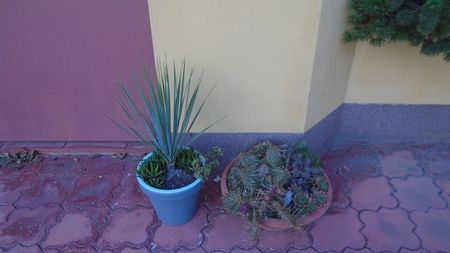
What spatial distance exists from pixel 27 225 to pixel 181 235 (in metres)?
0.96

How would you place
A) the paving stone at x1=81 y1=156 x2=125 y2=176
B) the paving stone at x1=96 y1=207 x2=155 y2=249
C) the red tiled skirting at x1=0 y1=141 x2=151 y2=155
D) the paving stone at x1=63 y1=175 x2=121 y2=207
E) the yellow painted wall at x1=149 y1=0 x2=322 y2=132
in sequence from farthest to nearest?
the red tiled skirting at x1=0 y1=141 x2=151 y2=155 < the paving stone at x1=81 y1=156 x2=125 y2=176 < the paving stone at x1=63 y1=175 x2=121 y2=207 < the paving stone at x1=96 y1=207 x2=155 y2=249 < the yellow painted wall at x1=149 y1=0 x2=322 y2=132

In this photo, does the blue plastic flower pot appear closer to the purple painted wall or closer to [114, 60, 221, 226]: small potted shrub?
[114, 60, 221, 226]: small potted shrub

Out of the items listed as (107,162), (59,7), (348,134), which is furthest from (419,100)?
(59,7)

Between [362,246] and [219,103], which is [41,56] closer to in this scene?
[219,103]

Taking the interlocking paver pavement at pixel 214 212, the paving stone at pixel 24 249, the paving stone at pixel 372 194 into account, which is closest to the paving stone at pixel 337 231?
the interlocking paver pavement at pixel 214 212

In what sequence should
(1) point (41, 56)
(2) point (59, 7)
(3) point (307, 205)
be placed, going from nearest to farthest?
1. (3) point (307, 205)
2. (2) point (59, 7)
3. (1) point (41, 56)

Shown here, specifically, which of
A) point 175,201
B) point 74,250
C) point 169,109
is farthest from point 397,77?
point 74,250

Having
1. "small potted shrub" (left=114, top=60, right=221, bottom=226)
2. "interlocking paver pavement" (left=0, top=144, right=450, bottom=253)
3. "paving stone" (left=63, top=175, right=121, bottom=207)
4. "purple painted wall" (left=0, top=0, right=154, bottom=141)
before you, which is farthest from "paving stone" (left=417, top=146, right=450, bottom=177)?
"paving stone" (left=63, top=175, right=121, bottom=207)

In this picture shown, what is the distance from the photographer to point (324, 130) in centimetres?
262

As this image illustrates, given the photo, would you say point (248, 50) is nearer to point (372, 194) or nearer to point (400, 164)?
point (372, 194)

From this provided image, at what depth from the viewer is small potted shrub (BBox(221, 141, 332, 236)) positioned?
1.94 metres

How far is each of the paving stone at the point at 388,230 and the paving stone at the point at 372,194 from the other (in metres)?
0.05

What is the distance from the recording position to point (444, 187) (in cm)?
245

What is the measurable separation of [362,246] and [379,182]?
1.96ft
